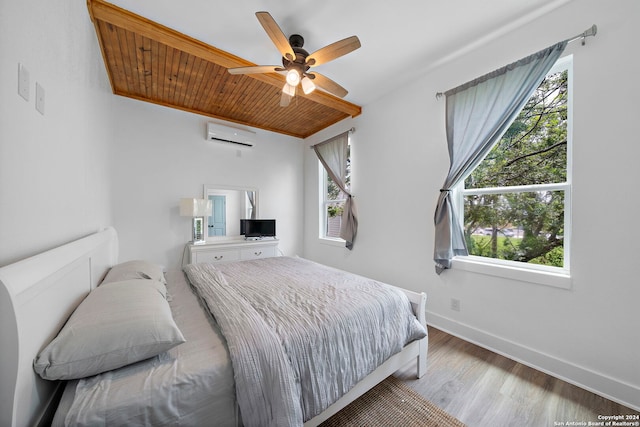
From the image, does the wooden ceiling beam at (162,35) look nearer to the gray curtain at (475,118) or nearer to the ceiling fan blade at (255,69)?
the ceiling fan blade at (255,69)

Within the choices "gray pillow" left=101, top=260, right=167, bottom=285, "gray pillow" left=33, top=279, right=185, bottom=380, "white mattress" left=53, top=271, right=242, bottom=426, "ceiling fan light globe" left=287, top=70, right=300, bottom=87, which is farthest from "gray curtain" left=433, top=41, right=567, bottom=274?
"gray pillow" left=101, top=260, right=167, bottom=285

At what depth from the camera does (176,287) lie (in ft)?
5.88

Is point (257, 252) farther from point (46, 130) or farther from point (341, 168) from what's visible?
point (46, 130)

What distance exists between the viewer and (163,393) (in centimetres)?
80

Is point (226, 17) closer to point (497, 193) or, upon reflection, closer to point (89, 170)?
point (89, 170)

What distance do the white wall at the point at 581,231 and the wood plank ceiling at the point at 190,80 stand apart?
1.62m

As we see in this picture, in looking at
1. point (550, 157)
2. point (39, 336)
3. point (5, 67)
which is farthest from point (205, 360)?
point (550, 157)

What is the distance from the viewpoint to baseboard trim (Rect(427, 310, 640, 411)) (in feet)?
4.80

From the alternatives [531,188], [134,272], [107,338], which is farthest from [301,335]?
[531,188]

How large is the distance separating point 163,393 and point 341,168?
3.24 m

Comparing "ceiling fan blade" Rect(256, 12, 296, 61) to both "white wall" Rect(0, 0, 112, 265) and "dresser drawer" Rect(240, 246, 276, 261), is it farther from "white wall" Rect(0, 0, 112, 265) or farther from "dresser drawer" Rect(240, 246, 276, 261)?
"dresser drawer" Rect(240, 246, 276, 261)

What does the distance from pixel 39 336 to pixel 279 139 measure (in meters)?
4.00

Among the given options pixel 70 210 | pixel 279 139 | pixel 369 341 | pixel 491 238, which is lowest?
pixel 369 341

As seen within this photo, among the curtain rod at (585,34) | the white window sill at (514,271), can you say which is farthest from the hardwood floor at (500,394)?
the curtain rod at (585,34)
